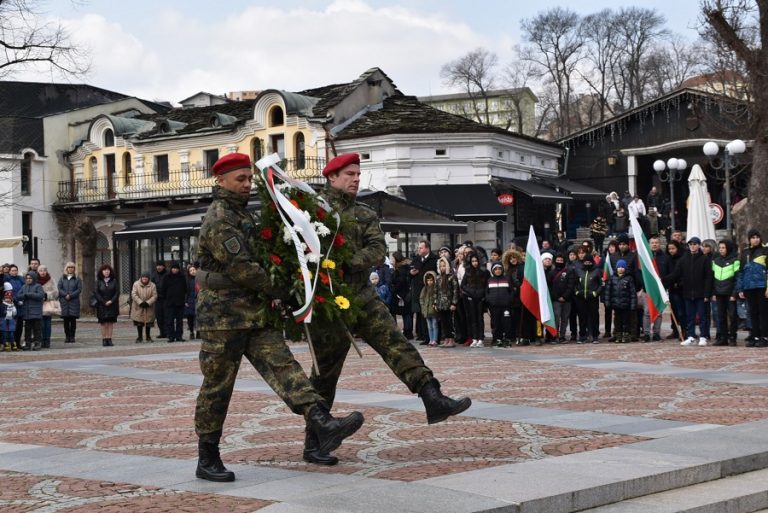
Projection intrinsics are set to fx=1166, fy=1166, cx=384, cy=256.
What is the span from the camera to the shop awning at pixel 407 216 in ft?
92.8

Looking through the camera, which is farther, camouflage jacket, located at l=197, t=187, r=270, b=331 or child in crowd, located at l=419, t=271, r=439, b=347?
child in crowd, located at l=419, t=271, r=439, b=347

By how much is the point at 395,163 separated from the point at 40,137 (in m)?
18.4

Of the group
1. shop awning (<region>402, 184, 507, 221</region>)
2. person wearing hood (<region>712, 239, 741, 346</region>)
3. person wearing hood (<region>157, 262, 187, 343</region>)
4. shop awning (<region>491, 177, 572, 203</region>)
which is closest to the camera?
person wearing hood (<region>712, 239, 741, 346</region>)

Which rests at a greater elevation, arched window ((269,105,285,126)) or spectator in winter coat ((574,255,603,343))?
arched window ((269,105,285,126))

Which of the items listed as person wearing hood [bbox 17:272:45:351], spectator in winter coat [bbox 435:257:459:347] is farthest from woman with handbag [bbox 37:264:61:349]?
spectator in winter coat [bbox 435:257:459:347]

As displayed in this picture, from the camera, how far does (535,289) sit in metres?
20.9

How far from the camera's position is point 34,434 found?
9953 millimetres

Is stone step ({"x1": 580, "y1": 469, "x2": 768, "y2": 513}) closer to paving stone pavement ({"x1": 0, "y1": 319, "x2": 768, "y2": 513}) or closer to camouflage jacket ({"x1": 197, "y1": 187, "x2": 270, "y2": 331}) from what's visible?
paving stone pavement ({"x1": 0, "y1": 319, "x2": 768, "y2": 513})

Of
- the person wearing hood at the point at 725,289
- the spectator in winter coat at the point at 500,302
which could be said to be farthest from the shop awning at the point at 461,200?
the person wearing hood at the point at 725,289

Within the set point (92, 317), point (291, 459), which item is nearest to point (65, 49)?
point (92, 317)

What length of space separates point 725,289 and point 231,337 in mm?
13645

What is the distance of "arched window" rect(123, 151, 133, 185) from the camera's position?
5084 cm

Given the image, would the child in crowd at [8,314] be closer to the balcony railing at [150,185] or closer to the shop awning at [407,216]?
the shop awning at [407,216]

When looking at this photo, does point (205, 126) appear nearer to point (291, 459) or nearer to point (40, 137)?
point (40, 137)
